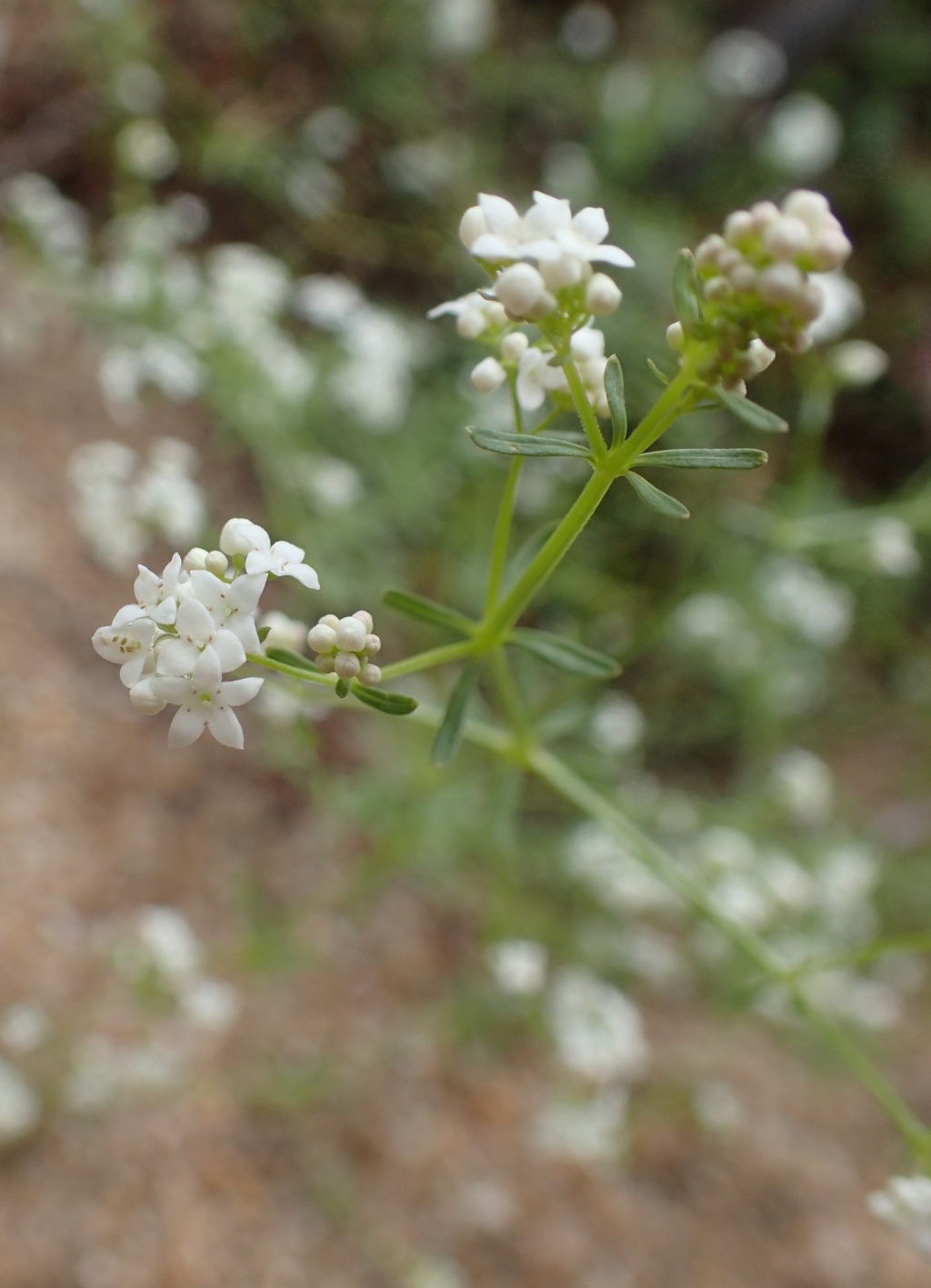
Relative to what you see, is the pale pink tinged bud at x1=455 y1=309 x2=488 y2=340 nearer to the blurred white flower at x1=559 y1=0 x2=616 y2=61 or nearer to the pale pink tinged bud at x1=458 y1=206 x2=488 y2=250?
the pale pink tinged bud at x1=458 y1=206 x2=488 y2=250

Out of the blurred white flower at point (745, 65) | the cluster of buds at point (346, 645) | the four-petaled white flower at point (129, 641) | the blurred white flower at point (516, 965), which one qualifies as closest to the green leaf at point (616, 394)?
the cluster of buds at point (346, 645)

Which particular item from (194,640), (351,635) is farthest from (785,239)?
(194,640)

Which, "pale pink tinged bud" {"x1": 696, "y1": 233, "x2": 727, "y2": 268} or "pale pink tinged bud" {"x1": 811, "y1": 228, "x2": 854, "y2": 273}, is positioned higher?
"pale pink tinged bud" {"x1": 811, "y1": 228, "x2": 854, "y2": 273}

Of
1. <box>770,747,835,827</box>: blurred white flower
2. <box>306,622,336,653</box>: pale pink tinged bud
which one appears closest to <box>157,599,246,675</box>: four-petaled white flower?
<box>306,622,336,653</box>: pale pink tinged bud

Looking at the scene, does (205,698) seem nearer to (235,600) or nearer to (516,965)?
(235,600)

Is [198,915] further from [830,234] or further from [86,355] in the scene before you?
[830,234]

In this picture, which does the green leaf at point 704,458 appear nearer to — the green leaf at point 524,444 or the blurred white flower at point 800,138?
the green leaf at point 524,444

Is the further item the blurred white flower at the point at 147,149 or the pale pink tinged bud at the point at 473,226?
the blurred white flower at the point at 147,149

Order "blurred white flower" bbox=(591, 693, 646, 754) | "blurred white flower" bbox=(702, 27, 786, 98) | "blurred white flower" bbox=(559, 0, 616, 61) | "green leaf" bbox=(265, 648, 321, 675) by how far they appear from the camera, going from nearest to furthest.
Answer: "green leaf" bbox=(265, 648, 321, 675) < "blurred white flower" bbox=(591, 693, 646, 754) < "blurred white flower" bbox=(702, 27, 786, 98) < "blurred white flower" bbox=(559, 0, 616, 61)
